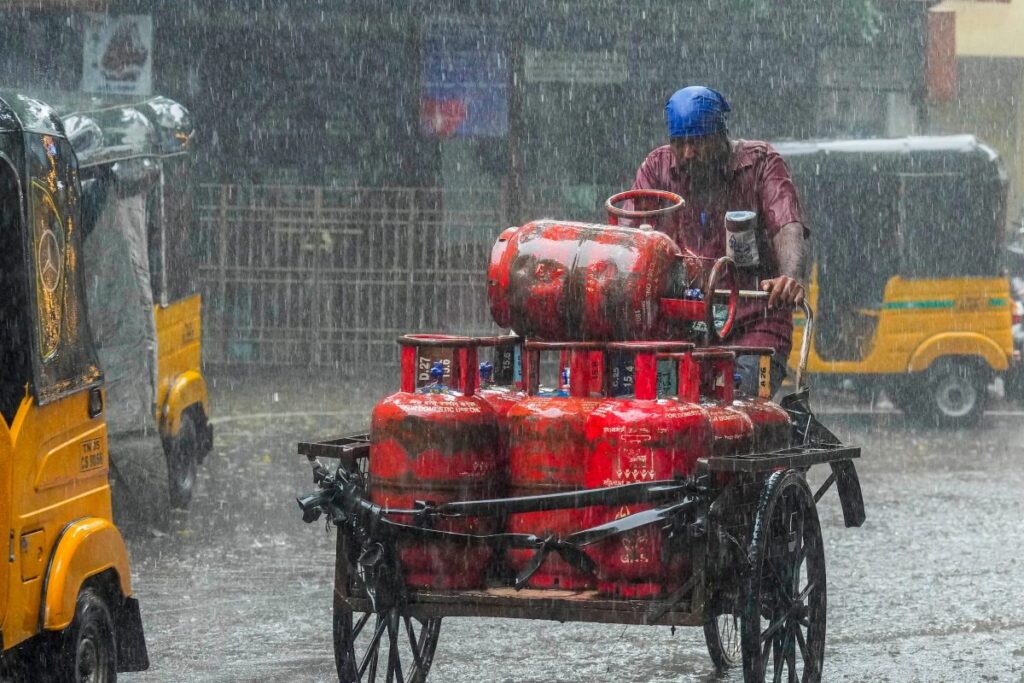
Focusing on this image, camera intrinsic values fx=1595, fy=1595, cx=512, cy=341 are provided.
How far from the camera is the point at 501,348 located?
5.14 metres

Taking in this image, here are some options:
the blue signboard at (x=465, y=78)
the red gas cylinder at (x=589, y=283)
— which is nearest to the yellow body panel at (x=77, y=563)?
the red gas cylinder at (x=589, y=283)

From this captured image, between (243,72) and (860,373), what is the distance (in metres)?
8.42

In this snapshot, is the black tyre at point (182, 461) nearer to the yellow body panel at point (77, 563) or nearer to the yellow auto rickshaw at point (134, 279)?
the yellow auto rickshaw at point (134, 279)

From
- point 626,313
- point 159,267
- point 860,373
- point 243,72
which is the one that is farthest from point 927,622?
point 243,72

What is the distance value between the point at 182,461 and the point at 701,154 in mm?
5186

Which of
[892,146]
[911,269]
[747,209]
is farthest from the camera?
[892,146]

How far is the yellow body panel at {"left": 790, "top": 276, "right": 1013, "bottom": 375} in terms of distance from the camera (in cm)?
1510

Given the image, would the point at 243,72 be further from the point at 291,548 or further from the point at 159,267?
the point at 291,548

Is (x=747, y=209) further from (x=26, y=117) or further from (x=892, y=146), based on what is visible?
(x=892, y=146)

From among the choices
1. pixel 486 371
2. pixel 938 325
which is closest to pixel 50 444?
pixel 486 371

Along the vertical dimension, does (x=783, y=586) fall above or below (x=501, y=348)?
below

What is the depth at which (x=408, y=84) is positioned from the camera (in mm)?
19562

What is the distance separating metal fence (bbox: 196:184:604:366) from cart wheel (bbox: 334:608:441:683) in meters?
12.6

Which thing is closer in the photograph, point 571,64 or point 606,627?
point 606,627
